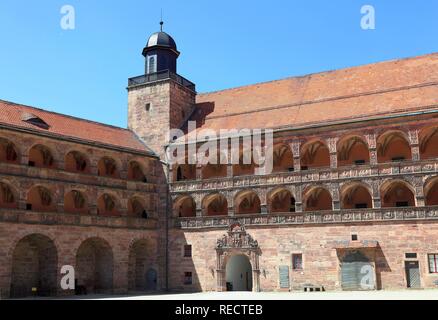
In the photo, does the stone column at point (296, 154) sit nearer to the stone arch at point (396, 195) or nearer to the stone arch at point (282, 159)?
the stone arch at point (282, 159)

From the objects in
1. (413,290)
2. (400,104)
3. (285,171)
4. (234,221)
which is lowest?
(413,290)

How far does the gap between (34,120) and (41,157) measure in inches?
97.7

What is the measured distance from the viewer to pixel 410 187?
105 ft

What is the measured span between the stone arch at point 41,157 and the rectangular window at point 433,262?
23.0 metres

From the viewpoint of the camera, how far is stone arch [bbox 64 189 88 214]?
36250mm

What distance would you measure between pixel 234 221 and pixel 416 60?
16.4 meters

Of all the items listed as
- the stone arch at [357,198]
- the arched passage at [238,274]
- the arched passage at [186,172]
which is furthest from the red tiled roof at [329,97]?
the arched passage at [238,274]

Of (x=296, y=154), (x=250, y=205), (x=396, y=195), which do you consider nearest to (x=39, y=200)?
(x=250, y=205)

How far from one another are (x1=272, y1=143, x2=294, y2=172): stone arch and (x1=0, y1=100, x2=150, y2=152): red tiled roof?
9.52m

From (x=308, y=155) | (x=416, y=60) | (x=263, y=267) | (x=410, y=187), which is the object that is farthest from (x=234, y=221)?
(x=416, y=60)

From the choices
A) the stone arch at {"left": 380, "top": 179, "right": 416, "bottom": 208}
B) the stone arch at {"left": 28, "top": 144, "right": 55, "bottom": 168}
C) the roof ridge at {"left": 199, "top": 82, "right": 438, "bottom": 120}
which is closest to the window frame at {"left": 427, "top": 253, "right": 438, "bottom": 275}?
the stone arch at {"left": 380, "top": 179, "right": 416, "bottom": 208}

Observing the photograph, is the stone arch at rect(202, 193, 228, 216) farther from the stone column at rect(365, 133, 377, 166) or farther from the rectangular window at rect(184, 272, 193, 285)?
the stone column at rect(365, 133, 377, 166)

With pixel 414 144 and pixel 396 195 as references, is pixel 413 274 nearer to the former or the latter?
pixel 396 195

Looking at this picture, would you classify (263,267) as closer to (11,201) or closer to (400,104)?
(400,104)
